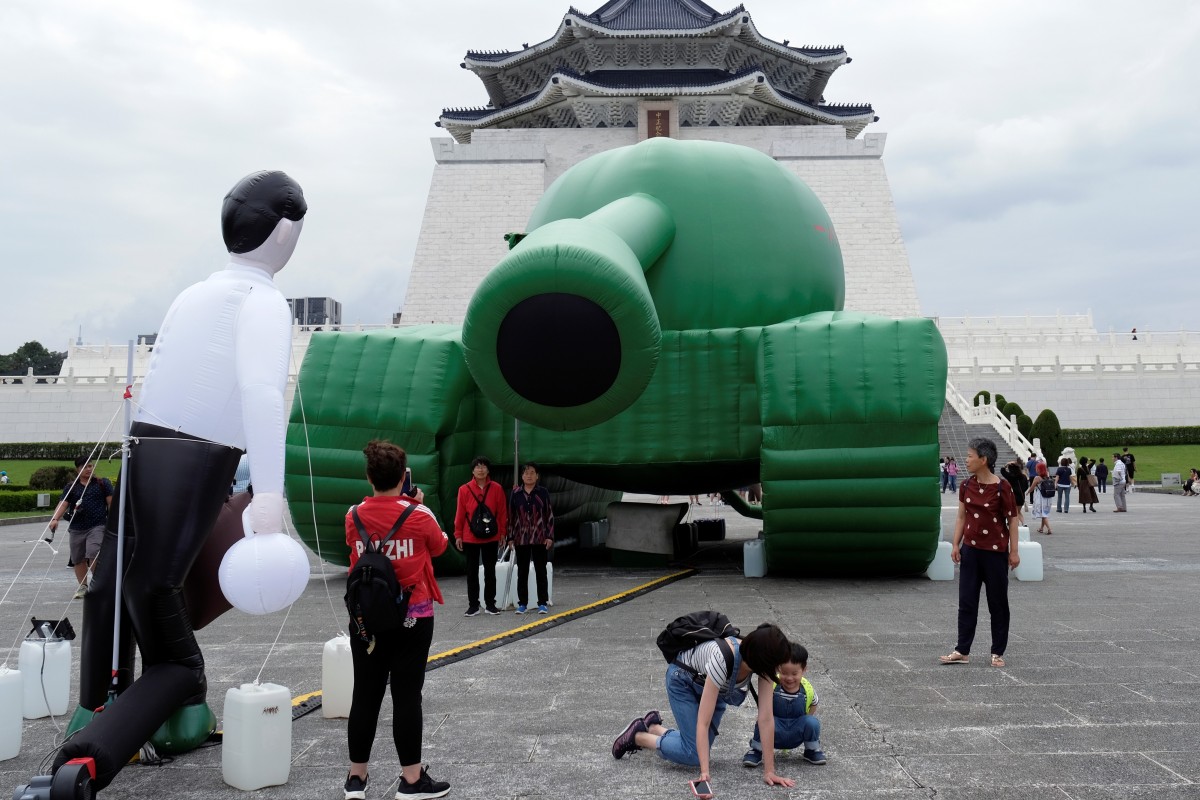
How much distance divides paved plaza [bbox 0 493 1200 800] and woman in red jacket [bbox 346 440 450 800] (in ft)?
0.59

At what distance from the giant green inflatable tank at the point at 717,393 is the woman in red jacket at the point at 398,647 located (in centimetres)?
374

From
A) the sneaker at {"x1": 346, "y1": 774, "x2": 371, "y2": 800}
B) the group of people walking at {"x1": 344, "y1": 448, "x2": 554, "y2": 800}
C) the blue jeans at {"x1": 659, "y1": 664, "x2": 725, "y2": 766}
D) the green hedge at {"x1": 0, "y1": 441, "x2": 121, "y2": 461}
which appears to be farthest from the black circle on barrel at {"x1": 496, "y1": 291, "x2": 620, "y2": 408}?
the green hedge at {"x1": 0, "y1": 441, "x2": 121, "y2": 461}

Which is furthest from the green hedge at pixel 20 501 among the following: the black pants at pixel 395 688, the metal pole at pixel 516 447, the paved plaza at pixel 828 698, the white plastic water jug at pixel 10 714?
the black pants at pixel 395 688

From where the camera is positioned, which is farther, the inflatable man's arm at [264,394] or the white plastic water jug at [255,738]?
the inflatable man's arm at [264,394]

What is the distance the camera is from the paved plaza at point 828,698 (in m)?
3.71

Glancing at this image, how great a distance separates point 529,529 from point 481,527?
0.37 m

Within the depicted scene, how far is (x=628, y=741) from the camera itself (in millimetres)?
3965

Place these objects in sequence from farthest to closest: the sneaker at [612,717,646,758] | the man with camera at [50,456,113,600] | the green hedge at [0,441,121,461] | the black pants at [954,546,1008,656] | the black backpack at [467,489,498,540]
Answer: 1. the green hedge at [0,441,121,461]
2. the man with camera at [50,456,113,600]
3. the black backpack at [467,489,498,540]
4. the black pants at [954,546,1008,656]
5. the sneaker at [612,717,646,758]

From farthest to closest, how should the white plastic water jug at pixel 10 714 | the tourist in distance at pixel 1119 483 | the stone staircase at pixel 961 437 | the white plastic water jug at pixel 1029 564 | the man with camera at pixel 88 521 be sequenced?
the stone staircase at pixel 961 437
the tourist in distance at pixel 1119 483
the white plastic water jug at pixel 1029 564
the man with camera at pixel 88 521
the white plastic water jug at pixel 10 714

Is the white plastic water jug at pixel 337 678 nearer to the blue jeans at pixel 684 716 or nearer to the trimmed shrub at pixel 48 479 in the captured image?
the blue jeans at pixel 684 716

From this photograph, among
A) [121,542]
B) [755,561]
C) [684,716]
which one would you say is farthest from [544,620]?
[121,542]

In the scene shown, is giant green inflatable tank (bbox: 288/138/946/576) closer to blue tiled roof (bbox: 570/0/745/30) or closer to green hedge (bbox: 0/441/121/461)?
green hedge (bbox: 0/441/121/461)

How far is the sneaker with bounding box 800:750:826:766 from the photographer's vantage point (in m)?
3.90

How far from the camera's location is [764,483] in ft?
28.8
